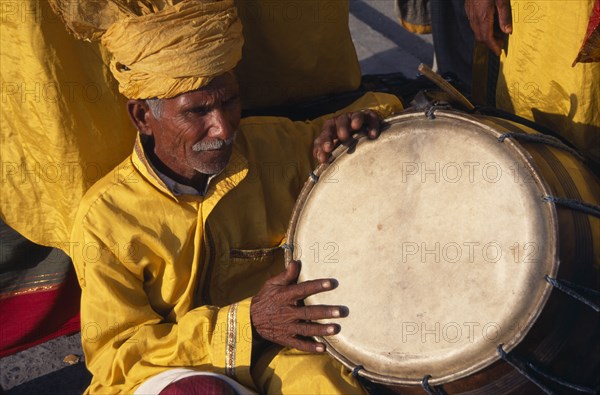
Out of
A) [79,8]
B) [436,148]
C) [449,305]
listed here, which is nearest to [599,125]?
[436,148]

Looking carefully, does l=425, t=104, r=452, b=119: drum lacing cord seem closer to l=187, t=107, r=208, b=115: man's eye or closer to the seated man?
the seated man

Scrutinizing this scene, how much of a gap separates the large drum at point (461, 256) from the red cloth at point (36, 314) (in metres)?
1.17

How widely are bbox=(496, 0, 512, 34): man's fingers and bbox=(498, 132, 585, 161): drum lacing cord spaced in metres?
0.61

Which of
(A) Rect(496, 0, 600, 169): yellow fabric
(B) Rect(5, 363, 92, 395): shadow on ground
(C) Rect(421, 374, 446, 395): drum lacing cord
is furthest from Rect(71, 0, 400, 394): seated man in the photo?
(B) Rect(5, 363, 92, 395): shadow on ground

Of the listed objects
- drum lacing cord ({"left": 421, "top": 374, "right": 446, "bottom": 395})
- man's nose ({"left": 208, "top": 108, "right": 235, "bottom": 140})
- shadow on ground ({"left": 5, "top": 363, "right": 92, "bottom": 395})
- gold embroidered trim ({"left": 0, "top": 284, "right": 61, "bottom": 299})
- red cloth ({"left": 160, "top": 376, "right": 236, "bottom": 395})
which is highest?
man's nose ({"left": 208, "top": 108, "right": 235, "bottom": 140})

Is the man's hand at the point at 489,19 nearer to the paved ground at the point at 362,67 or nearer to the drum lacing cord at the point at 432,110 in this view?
the drum lacing cord at the point at 432,110

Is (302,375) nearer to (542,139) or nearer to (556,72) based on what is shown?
(542,139)

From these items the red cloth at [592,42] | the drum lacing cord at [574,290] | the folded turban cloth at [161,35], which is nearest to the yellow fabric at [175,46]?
the folded turban cloth at [161,35]

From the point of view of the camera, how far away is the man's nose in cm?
267

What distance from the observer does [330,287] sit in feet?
7.80

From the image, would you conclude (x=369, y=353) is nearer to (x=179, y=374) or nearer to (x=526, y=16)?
(x=179, y=374)

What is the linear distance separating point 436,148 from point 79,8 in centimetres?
111

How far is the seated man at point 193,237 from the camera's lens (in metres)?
2.50

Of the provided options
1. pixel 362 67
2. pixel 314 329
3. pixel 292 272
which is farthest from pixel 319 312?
pixel 362 67
